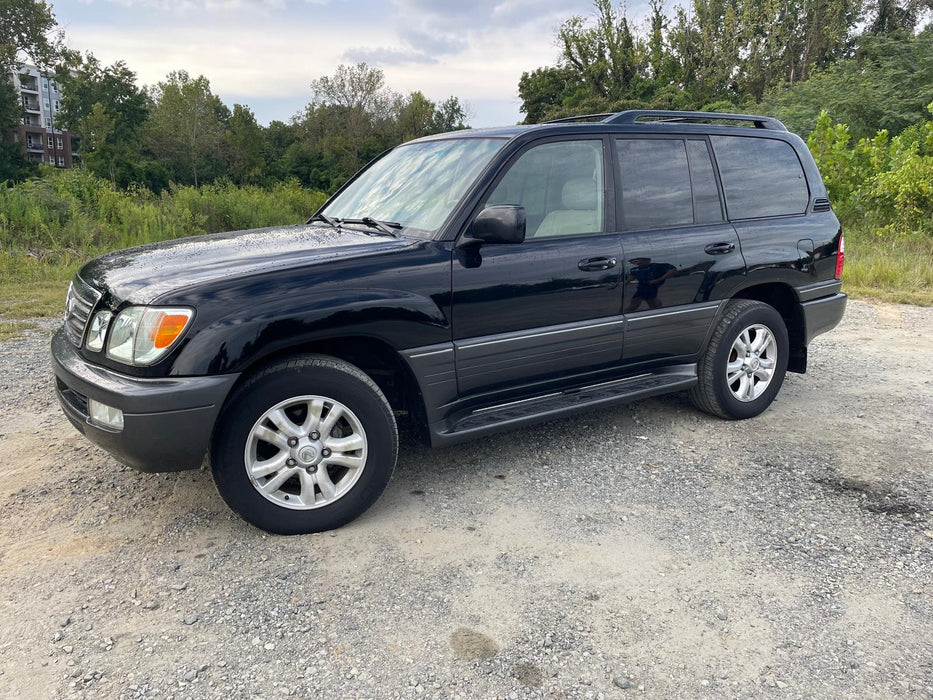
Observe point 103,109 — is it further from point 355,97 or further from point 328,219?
point 328,219

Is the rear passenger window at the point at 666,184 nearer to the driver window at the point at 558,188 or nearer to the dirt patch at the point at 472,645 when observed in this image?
the driver window at the point at 558,188

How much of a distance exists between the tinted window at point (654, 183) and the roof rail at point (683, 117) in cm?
18

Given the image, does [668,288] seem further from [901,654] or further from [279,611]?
[279,611]

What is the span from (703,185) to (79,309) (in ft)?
11.5

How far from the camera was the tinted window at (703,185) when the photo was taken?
436 centimetres

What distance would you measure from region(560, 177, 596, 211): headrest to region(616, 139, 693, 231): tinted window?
0.69 feet

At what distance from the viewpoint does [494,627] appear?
8.52ft

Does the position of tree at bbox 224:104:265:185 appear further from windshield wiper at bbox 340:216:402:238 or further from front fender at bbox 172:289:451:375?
front fender at bbox 172:289:451:375

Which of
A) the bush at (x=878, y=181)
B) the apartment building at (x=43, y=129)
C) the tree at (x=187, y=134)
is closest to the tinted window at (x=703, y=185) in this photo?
the bush at (x=878, y=181)

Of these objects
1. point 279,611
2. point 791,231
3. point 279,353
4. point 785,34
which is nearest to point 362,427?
point 279,353

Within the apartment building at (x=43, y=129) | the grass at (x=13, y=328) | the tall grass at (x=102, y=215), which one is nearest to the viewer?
the grass at (x=13, y=328)

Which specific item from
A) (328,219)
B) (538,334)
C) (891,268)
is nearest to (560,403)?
(538,334)

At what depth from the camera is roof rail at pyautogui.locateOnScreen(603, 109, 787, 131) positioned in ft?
13.9

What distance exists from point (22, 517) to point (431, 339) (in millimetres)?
2053
